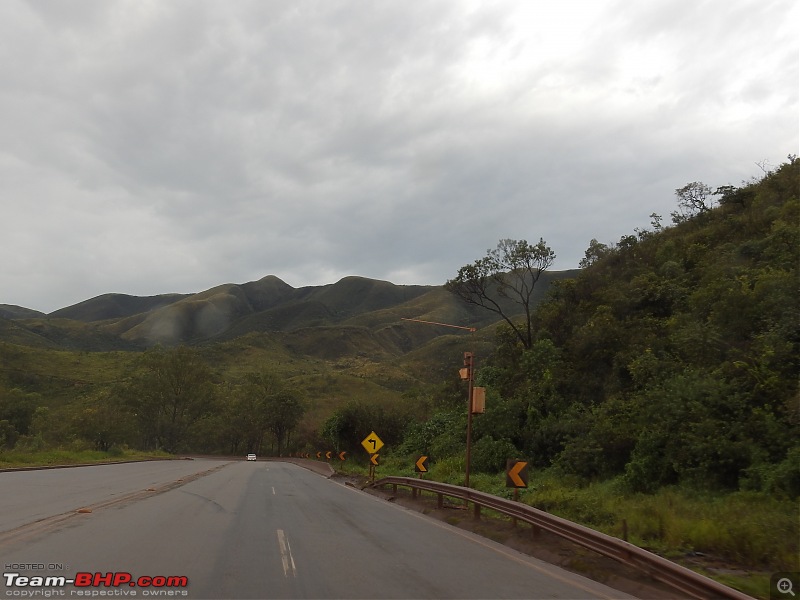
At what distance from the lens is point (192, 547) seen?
981 centimetres

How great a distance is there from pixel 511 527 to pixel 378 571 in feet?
20.6

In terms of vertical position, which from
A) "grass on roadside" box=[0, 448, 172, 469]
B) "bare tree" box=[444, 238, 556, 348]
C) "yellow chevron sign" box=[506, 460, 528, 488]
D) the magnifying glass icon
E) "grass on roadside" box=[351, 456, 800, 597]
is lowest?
"grass on roadside" box=[0, 448, 172, 469]

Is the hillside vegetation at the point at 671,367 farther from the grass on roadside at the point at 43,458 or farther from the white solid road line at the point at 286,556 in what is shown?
the grass on roadside at the point at 43,458

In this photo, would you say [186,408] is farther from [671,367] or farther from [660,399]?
[660,399]

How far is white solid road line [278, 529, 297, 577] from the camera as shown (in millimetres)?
8334

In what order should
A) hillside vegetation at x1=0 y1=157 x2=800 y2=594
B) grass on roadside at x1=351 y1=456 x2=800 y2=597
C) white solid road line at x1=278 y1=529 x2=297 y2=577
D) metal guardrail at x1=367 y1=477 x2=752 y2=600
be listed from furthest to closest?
1. hillside vegetation at x1=0 y1=157 x2=800 y2=594
2. grass on roadside at x1=351 y1=456 x2=800 y2=597
3. white solid road line at x1=278 y1=529 x2=297 y2=577
4. metal guardrail at x1=367 y1=477 x2=752 y2=600

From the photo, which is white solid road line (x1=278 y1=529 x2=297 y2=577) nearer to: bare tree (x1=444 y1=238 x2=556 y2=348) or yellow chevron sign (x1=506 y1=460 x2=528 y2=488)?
yellow chevron sign (x1=506 y1=460 x2=528 y2=488)

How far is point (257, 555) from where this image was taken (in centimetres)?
945

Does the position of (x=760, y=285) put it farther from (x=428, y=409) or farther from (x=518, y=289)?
(x=428, y=409)

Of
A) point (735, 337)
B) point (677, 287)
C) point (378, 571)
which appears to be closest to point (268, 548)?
point (378, 571)

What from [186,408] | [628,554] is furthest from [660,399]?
[186,408]

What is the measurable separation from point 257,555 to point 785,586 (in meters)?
7.51

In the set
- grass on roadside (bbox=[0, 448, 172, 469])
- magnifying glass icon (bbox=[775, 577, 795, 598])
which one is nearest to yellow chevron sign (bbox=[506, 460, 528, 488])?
magnifying glass icon (bbox=[775, 577, 795, 598])

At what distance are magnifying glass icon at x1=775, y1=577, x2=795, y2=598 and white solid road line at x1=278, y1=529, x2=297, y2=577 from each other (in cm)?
635
